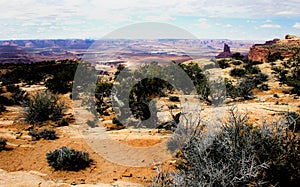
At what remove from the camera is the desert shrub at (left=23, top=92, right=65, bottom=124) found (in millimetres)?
13078

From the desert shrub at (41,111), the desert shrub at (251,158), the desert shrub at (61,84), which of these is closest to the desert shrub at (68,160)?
the desert shrub at (251,158)

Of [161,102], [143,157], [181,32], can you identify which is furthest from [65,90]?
[143,157]

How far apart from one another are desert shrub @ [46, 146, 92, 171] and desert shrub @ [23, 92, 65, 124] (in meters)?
5.27

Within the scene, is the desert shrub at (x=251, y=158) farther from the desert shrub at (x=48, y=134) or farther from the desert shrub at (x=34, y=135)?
the desert shrub at (x=34, y=135)

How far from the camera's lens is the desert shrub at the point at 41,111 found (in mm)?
13078

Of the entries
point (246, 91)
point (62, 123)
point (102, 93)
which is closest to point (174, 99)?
point (102, 93)

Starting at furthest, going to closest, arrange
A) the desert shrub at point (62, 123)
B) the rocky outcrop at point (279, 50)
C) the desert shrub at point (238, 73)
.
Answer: the rocky outcrop at point (279, 50)
the desert shrub at point (238, 73)
the desert shrub at point (62, 123)

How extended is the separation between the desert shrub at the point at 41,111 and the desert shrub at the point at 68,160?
5.27m

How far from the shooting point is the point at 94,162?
8.52 m

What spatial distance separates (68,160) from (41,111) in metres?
6.17

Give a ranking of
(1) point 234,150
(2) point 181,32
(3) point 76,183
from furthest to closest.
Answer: (2) point 181,32, (3) point 76,183, (1) point 234,150

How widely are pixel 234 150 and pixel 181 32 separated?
705 centimetres

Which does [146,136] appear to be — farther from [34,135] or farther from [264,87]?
[264,87]

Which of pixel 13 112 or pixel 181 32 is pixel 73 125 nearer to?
pixel 13 112
